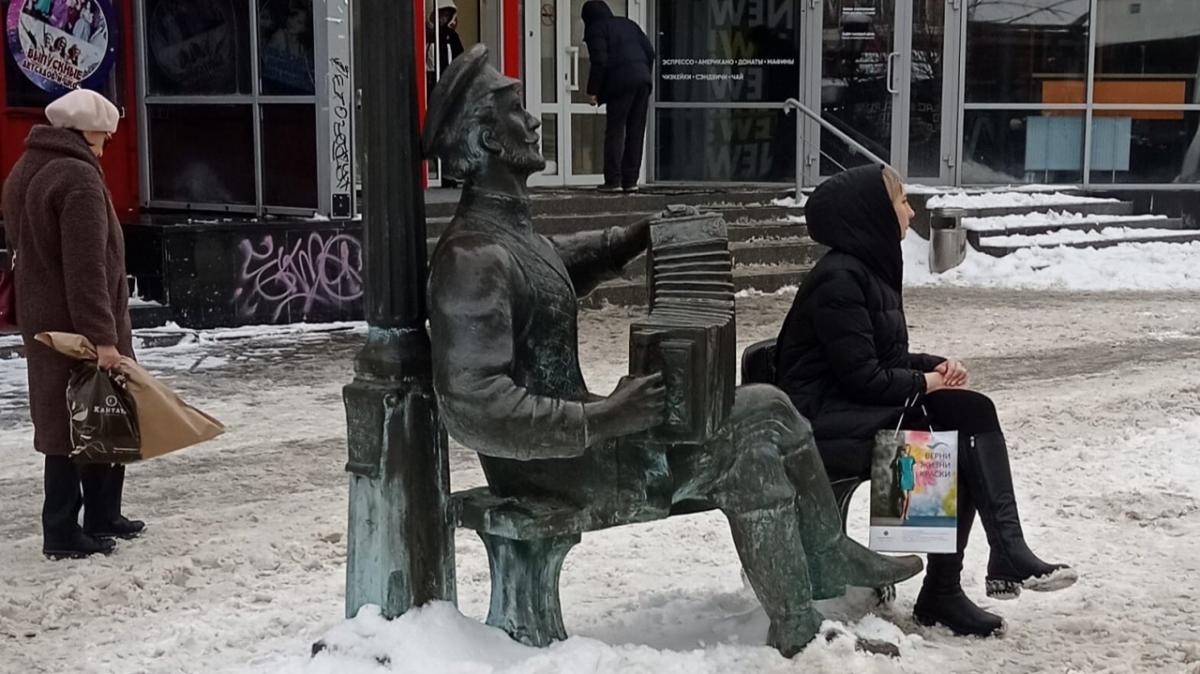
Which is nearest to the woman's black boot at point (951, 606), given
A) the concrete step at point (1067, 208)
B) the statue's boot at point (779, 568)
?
the statue's boot at point (779, 568)

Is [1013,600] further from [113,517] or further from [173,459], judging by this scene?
[173,459]

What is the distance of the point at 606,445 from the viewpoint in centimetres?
364

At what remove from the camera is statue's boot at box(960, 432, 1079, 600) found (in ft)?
13.6

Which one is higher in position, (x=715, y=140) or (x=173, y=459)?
(x=715, y=140)

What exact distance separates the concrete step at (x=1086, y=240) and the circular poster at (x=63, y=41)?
8.52 m

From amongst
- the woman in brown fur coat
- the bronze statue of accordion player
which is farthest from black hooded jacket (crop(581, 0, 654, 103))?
the bronze statue of accordion player

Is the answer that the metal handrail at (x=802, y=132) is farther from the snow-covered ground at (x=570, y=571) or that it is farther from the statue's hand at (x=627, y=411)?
the statue's hand at (x=627, y=411)

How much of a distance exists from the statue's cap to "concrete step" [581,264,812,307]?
316 inches

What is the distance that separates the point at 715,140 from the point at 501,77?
14.1 metres

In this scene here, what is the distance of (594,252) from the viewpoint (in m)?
4.02

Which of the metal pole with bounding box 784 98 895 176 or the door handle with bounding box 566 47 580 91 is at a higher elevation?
the door handle with bounding box 566 47 580 91

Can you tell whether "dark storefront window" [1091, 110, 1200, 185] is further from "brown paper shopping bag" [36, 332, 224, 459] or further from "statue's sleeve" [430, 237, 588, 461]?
"statue's sleeve" [430, 237, 588, 461]

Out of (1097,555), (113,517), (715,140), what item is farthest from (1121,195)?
(113,517)

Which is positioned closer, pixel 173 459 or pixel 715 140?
pixel 173 459
